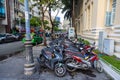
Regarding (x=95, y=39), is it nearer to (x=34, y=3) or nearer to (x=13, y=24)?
(x=34, y=3)

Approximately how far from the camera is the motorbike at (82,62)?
4927 millimetres

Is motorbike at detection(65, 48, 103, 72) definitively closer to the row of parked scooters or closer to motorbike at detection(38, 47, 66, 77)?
the row of parked scooters

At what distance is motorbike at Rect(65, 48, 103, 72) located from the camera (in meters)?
4.93

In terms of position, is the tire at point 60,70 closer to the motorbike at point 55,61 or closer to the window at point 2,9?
the motorbike at point 55,61

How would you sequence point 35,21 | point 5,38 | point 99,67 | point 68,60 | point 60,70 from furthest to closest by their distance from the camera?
point 35,21 < point 5,38 < point 99,67 < point 68,60 < point 60,70

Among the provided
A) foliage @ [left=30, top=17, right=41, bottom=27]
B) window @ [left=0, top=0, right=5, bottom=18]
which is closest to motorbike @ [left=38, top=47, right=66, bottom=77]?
foliage @ [left=30, top=17, right=41, bottom=27]

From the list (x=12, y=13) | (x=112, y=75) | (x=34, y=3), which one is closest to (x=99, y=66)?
(x=112, y=75)

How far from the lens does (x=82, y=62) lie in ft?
16.1

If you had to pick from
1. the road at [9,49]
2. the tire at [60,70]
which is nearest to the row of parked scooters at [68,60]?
the tire at [60,70]

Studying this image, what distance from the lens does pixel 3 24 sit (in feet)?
88.6

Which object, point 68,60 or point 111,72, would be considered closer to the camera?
point 111,72

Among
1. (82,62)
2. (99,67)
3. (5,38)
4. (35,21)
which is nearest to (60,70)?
(82,62)

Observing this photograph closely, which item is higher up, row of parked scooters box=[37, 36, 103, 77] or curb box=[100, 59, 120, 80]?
row of parked scooters box=[37, 36, 103, 77]

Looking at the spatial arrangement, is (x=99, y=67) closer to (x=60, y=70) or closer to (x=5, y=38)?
(x=60, y=70)
